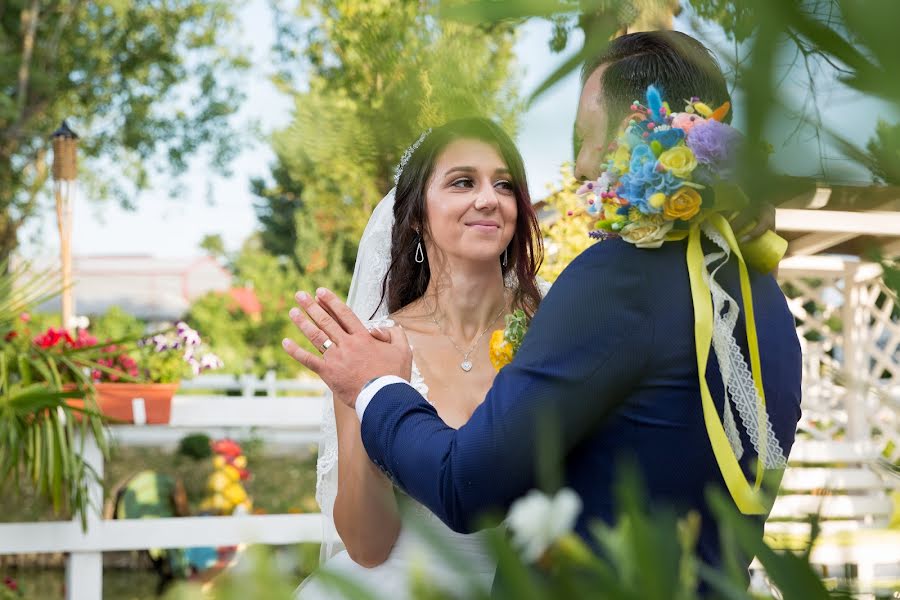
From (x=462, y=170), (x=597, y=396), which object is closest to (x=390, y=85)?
(x=597, y=396)

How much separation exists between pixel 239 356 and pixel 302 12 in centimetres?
1562

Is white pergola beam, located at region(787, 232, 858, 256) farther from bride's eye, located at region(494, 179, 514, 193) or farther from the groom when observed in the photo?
the groom

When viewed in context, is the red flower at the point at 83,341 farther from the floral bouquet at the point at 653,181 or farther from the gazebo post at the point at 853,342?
the gazebo post at the point at 853,342

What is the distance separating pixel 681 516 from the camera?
137 cm

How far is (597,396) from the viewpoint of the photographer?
4.26ft

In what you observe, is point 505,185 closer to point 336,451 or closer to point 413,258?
point 413,258

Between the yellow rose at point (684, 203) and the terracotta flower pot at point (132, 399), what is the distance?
4292mm

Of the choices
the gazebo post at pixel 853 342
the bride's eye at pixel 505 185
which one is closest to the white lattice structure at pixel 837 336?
the gazebo post at pixel 853 342

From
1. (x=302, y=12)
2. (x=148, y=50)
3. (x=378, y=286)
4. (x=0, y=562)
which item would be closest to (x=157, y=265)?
(x=148, y=50)

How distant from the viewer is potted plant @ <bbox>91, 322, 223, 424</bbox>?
5.17 meters

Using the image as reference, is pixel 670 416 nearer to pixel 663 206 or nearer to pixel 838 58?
pixel 663 206

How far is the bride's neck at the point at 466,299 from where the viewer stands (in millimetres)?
2719

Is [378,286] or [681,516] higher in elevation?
[378,286]

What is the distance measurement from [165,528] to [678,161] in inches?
180
